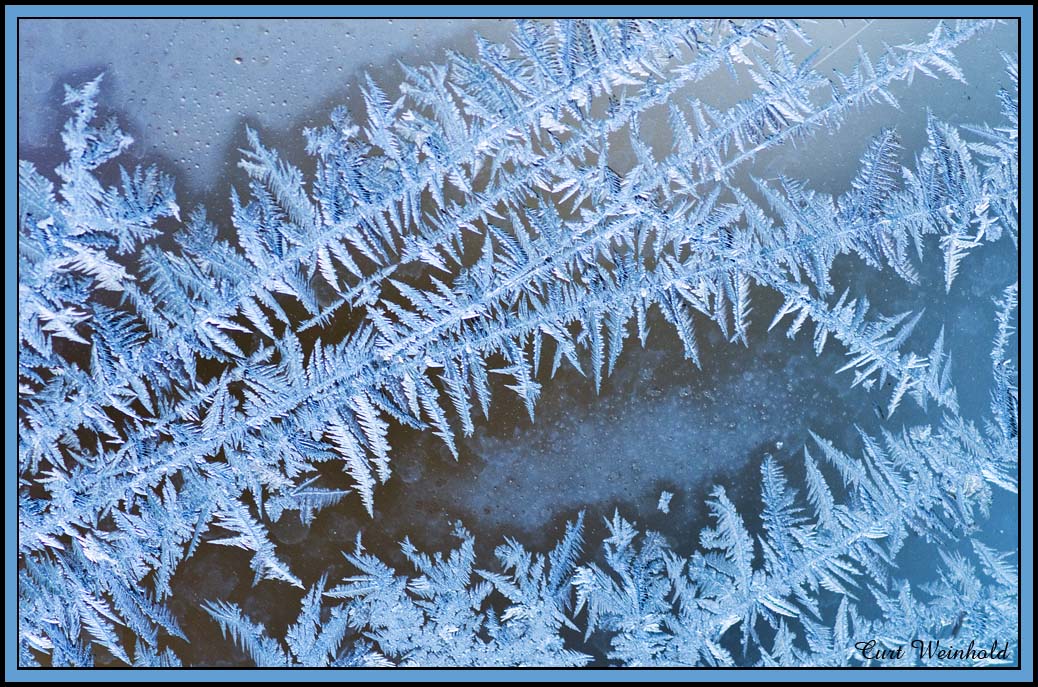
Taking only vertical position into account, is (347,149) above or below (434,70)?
below

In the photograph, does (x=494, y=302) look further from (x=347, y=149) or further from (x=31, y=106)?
(x=31, y=106)

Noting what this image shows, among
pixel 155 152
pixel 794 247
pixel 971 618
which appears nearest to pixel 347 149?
pixel 155 152

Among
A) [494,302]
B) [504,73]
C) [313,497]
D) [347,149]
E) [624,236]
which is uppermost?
[504,73]

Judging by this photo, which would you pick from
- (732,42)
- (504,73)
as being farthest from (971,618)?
(504,73)

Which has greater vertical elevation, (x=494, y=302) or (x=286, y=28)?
(x=286, y=28)

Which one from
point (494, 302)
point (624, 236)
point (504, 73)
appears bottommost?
point (494, 302)

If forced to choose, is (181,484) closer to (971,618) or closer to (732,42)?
(732,42)
